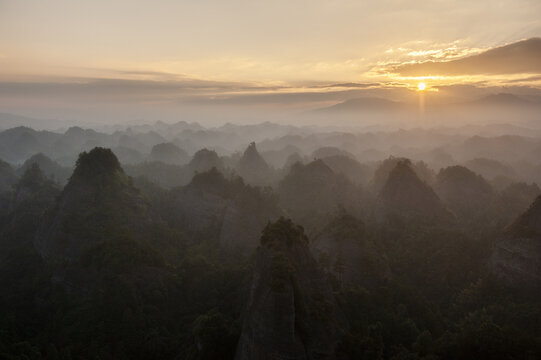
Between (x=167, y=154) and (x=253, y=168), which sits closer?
(x=253, y=168)

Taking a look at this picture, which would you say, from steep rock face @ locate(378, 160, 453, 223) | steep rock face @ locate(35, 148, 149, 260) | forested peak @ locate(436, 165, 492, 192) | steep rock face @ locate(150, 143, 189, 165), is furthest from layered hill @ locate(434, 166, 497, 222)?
steep rock face @ locate(150, 143, 189, 165)

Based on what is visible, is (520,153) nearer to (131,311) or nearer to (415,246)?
(415,246)

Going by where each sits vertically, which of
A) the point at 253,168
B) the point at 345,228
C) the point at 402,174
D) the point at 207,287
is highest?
the point at 402,174

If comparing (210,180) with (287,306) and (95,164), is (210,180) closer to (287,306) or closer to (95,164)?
(95,164)

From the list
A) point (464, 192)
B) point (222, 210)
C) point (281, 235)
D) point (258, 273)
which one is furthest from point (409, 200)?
point (258, 273)

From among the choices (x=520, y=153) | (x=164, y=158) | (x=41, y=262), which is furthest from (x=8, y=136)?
(x=520, y=153)

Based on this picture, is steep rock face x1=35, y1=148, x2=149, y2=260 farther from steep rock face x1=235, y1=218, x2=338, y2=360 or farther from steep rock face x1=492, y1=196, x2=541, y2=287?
steep rock face x1=492, y1=196, x2=541, y2=287
